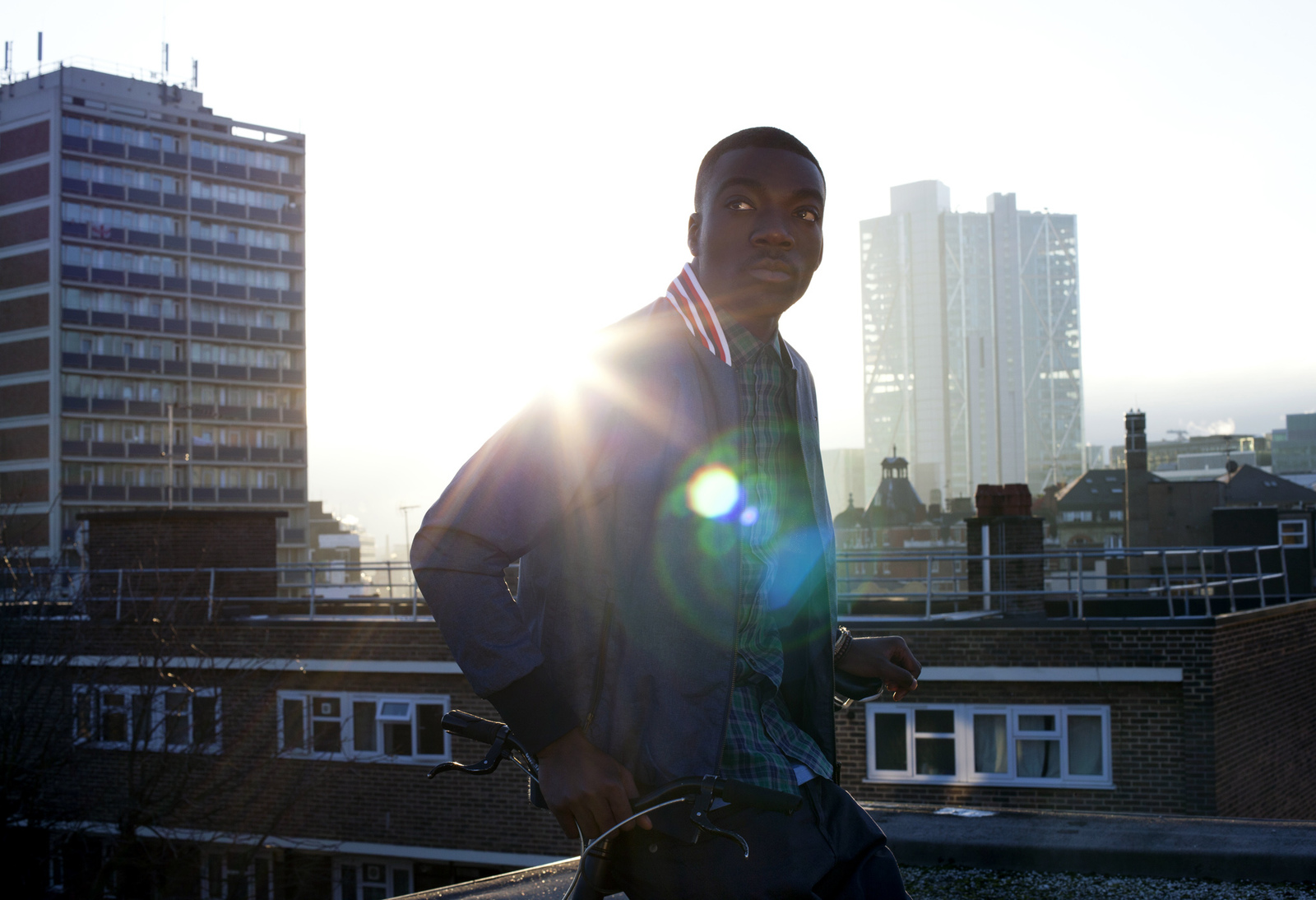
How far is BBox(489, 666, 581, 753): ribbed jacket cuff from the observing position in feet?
5.55

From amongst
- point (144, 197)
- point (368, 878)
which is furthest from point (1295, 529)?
point (144, 197)

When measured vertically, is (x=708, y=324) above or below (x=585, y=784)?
above

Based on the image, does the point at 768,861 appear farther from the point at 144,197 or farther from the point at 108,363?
the point at 144,197

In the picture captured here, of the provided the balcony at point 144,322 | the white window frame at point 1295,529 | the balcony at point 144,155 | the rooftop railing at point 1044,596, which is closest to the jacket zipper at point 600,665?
the rooftop railing at point 1044,596

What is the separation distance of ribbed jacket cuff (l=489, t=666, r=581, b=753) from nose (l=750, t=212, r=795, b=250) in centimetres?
83

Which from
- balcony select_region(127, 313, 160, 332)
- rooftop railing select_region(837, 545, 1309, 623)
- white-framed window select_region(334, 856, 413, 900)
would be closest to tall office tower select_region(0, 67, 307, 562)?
balcony select_region(127, 313, 160, 332)

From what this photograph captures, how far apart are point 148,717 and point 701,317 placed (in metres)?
18.9

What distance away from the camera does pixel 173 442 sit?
78750mm

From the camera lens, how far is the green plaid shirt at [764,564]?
1877 millimetres

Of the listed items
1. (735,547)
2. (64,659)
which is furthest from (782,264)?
(64,659)

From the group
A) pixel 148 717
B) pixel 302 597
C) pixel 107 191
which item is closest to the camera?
pixel 148 717

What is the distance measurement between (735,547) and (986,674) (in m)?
14.9

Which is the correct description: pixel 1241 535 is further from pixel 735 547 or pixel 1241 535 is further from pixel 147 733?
pixel 735 547

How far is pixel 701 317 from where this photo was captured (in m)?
1.99
